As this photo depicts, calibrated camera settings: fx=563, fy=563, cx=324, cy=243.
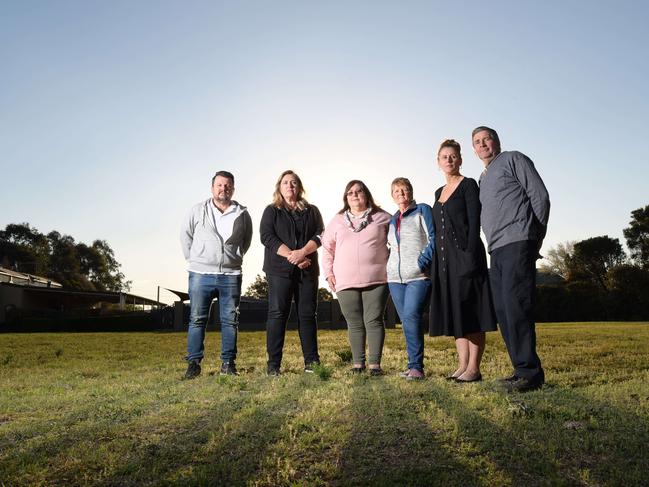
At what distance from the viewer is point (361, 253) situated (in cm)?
534

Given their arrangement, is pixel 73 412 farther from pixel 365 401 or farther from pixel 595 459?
pixel 595 459

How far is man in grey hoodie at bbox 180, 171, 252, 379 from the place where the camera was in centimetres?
569

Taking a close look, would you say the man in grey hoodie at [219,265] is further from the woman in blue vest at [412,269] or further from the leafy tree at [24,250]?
the leafy tree at [24,250]

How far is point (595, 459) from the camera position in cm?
257

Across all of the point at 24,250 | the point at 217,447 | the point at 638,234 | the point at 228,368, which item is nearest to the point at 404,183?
the point at 228,368

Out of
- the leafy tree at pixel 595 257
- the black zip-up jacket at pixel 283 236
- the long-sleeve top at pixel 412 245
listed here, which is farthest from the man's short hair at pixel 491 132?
the leafy tree at pixel 595 257

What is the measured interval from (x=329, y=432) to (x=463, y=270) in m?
2.13

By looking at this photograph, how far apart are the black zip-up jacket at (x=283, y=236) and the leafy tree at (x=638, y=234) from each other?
145 feet

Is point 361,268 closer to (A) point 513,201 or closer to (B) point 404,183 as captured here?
(B) point 404,183

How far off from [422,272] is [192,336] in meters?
2.45

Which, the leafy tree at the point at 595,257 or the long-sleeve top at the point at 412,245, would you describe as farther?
the leafy tree at the point at 595,257

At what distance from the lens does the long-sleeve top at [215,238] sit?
5.70 metres

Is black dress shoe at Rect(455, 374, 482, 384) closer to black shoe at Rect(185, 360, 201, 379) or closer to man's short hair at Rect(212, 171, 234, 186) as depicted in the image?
black shoe at Rect(185, 360, 201, 379)

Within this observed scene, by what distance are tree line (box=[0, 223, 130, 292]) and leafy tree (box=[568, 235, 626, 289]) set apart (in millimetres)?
48861
